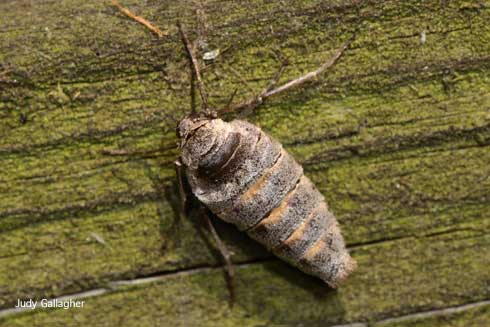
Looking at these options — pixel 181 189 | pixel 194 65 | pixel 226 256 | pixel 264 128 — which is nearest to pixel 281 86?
pixel 264 128

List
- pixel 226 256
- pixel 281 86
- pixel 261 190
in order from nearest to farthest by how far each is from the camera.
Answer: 1. pixel 261 190
2. pixel 281 86
3. pixel 226 256

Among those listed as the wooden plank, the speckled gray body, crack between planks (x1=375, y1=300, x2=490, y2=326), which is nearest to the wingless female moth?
the speckled gray body

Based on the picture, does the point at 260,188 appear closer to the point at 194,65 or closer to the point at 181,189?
the point at 181,189

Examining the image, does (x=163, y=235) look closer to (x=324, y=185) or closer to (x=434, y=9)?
(x=324, y=185)

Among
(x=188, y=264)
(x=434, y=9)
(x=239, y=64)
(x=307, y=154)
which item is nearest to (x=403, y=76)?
(x=434, y=9)

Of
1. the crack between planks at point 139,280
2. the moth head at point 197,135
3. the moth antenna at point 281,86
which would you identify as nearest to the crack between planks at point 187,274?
the crack between planks at point 139,280
